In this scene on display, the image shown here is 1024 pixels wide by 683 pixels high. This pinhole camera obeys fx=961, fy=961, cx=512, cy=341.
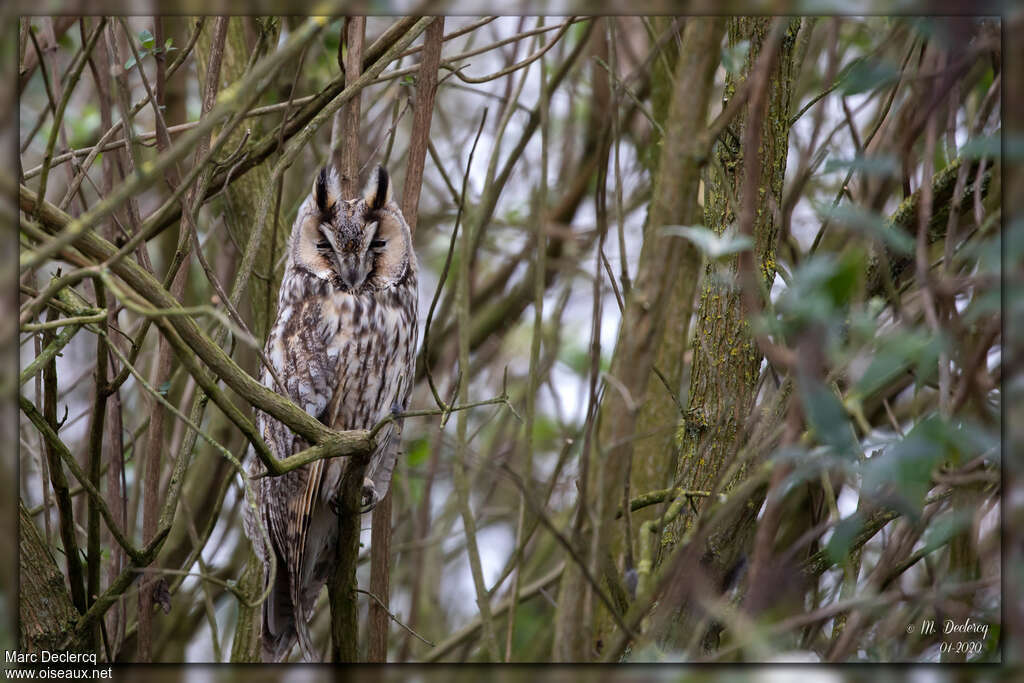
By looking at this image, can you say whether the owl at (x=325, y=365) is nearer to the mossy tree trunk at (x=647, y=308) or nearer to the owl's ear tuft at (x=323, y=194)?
the owl's ear tuft at (x=323, y=194)

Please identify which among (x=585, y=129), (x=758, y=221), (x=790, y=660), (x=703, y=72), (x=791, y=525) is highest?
(x=585, y=129)

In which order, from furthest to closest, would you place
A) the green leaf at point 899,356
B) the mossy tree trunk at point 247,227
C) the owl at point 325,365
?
the mossy tree trunk at point 247,227, the owl at point 325,365, the green leaf at point 899,356

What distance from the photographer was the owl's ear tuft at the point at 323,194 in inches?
98.6

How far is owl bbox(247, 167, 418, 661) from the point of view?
8.57 ft

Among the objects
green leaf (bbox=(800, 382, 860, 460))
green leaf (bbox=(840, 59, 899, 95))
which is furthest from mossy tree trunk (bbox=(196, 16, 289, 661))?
green leaf (bbox=(800, 382, 860, 460))

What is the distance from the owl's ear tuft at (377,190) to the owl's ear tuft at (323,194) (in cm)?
9

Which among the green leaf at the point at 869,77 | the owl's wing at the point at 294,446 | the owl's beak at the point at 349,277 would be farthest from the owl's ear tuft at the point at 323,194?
the green leaf at the point at 869,77

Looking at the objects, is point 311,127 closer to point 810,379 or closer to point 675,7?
point 675,7

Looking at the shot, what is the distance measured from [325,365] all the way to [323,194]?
1.57ft

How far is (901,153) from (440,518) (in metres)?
2.68

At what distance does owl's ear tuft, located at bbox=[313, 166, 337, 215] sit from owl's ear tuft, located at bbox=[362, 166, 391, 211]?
9 cm

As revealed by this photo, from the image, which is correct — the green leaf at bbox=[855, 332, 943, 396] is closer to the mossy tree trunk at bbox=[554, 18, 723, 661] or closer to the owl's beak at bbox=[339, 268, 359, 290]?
the mossy tree trunk at bbox=[554, 18, 723, 661]

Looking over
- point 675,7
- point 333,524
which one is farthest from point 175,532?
point 675,7

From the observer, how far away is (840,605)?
1.13 meters
